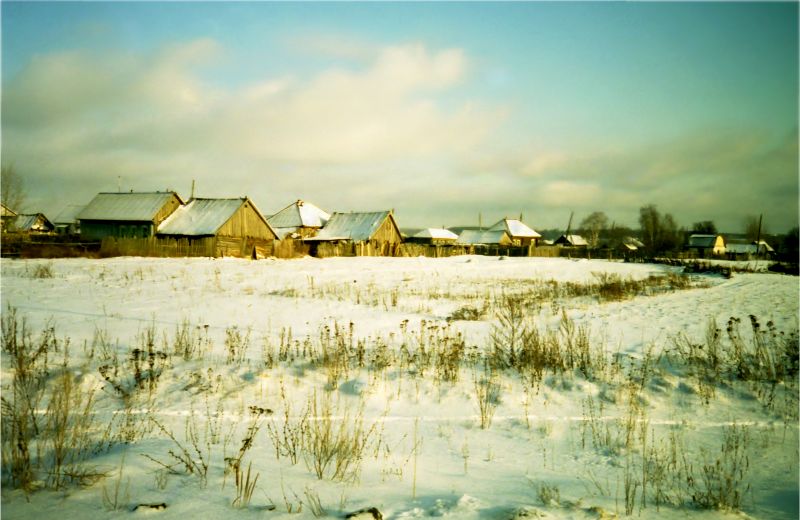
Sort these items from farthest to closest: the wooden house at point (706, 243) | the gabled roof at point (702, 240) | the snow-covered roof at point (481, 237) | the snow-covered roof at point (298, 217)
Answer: the gabled roof at point (702, 240), the wooden house at point (706, 243), the snow-covered roof at point (481, 237), the snow-covered roof at point (298, 217)

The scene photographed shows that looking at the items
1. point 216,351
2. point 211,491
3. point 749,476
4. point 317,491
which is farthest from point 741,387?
point 216,351

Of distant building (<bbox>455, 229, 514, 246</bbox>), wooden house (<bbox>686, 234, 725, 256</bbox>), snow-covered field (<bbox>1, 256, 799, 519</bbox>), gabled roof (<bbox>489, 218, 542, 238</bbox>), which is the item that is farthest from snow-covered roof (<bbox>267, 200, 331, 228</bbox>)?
wooden house (<bbox>686, 234, 725, 256</bbox>)

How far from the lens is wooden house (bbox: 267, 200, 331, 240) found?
5028 centimetres

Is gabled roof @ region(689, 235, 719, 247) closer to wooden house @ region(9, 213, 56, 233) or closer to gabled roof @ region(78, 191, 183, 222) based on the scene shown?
gabled roof @ region(78, 191, 183, 222)

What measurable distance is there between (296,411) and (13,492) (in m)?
2.60

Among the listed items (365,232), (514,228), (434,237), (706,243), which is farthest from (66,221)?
(706,243)

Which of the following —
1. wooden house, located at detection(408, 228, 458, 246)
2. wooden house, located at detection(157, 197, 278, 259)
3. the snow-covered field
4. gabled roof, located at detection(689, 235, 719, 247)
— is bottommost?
the snow-covered field

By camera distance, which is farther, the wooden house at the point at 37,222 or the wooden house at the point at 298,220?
the wooden house at the point at 37,222

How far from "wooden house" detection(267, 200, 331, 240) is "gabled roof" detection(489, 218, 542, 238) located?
112ft

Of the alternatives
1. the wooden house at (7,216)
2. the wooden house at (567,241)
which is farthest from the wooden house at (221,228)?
the wooden house at (567,241)

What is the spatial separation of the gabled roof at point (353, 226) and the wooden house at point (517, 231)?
32.4 m

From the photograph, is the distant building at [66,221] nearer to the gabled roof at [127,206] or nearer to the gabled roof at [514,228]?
the gabled roof at [127,206]

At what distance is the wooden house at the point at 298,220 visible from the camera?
5028cm

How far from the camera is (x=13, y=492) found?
2.98 metres
